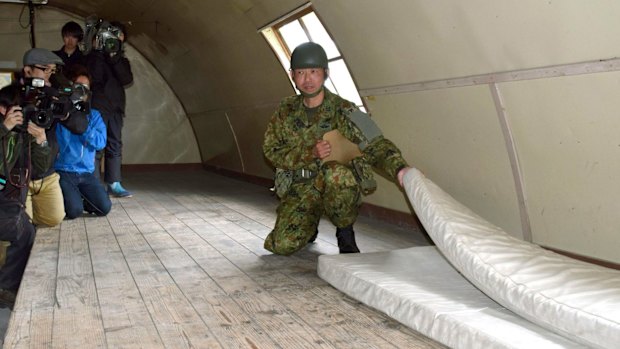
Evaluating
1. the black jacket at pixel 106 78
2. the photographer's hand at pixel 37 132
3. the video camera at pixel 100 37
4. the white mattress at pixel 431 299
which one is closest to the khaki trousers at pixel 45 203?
the photographer's hand at pixel 37 132

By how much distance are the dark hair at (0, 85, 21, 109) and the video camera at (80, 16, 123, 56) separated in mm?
2190

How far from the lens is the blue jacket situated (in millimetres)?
5219

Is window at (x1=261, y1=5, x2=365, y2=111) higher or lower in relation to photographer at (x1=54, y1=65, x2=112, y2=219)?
higher

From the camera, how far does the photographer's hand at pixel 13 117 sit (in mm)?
4020

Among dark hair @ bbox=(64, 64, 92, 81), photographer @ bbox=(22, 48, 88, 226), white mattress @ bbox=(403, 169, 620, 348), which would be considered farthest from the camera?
dark hair @ bbox=(64, 64, 92, 81)

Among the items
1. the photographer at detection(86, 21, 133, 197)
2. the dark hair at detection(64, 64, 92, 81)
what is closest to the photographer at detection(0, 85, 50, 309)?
the dark hair at detection(64, 64, 92, 81)

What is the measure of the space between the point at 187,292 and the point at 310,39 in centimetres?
330

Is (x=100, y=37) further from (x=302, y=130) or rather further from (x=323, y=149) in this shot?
(x=323, y=149)

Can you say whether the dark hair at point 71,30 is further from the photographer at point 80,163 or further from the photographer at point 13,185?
the photographer at point 13,185

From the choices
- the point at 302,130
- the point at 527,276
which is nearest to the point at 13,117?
the point at 302,130

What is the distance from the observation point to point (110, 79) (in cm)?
659

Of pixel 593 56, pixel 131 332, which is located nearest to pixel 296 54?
pixel 593 56

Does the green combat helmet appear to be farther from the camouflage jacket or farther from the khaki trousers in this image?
the khaki trousers

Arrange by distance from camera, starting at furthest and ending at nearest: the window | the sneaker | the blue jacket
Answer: the sneaker → the window → the blue jacket
